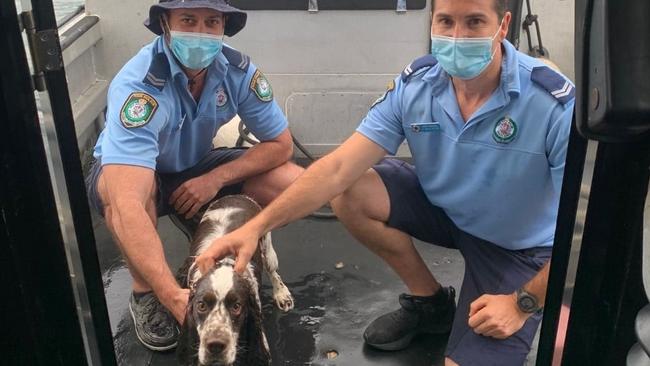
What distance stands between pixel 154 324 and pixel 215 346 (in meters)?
0.68

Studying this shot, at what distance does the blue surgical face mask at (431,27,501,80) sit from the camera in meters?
2.15

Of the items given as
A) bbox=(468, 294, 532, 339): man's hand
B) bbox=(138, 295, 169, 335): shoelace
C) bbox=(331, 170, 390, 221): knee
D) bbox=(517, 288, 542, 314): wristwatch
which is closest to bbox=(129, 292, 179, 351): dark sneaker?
bbox=(138, 295, 169, 335): shoelace

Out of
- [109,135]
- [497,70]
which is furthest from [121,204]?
[497,70]

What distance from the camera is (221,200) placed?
273 cm

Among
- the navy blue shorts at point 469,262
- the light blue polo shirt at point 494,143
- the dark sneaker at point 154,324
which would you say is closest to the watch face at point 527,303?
the navy blue shorts at point 469,262

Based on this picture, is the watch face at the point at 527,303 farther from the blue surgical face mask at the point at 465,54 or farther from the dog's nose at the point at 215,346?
the dog's nose at the point at 215,346

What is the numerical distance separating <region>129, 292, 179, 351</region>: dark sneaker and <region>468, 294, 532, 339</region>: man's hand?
113 cm

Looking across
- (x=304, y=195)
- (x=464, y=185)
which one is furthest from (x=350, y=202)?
(x=464, y=185)

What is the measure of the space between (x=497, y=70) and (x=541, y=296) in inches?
28.3

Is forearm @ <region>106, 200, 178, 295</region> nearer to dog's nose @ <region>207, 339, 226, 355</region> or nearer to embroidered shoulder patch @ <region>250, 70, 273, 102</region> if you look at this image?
dog's nose @ <region>207, 339, 226, 355</region>

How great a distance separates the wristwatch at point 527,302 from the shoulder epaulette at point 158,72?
148cm

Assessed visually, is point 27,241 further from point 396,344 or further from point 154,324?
point 396,344

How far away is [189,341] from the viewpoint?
2.12m

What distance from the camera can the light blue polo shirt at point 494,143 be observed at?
2160mm
